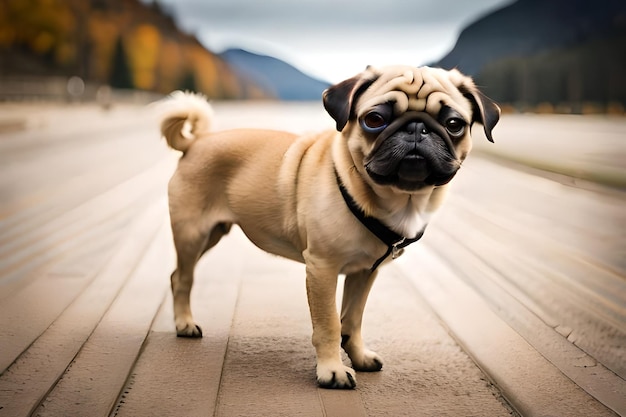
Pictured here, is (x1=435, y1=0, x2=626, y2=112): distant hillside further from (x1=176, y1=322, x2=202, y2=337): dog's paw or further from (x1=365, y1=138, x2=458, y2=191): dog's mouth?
(x1=365, y1=138, x2=458, y2=191): dog's mouth

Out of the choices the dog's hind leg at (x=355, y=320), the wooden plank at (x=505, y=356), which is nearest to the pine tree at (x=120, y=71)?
the wooden plank at (x=505, y=356)

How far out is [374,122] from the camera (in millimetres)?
3449

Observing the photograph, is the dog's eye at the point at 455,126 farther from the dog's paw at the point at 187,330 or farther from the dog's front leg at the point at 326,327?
the dog's paw at the point at 187,330

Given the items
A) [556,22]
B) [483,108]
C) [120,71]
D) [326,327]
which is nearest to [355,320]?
[326,327]

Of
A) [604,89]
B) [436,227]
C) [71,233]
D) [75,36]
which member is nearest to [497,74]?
[604,89]

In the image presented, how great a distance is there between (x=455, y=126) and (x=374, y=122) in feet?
1.07

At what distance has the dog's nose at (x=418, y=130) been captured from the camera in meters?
3.37

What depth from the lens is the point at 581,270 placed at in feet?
21.7

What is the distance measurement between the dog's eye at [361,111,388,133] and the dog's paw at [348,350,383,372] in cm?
113

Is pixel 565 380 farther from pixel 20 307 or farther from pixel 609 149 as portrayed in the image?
pixel 609 149

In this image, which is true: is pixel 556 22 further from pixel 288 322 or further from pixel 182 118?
Result: pixel 182 118

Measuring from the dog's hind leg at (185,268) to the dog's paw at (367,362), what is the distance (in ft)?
3.09

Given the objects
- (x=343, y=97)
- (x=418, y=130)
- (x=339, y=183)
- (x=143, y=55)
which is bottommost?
(x=143, y=55)

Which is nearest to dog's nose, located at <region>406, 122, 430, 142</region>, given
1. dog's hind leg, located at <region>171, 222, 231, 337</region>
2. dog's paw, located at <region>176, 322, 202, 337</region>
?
dog's hind leg, located at <region>171, 222, 231, 337</region>
